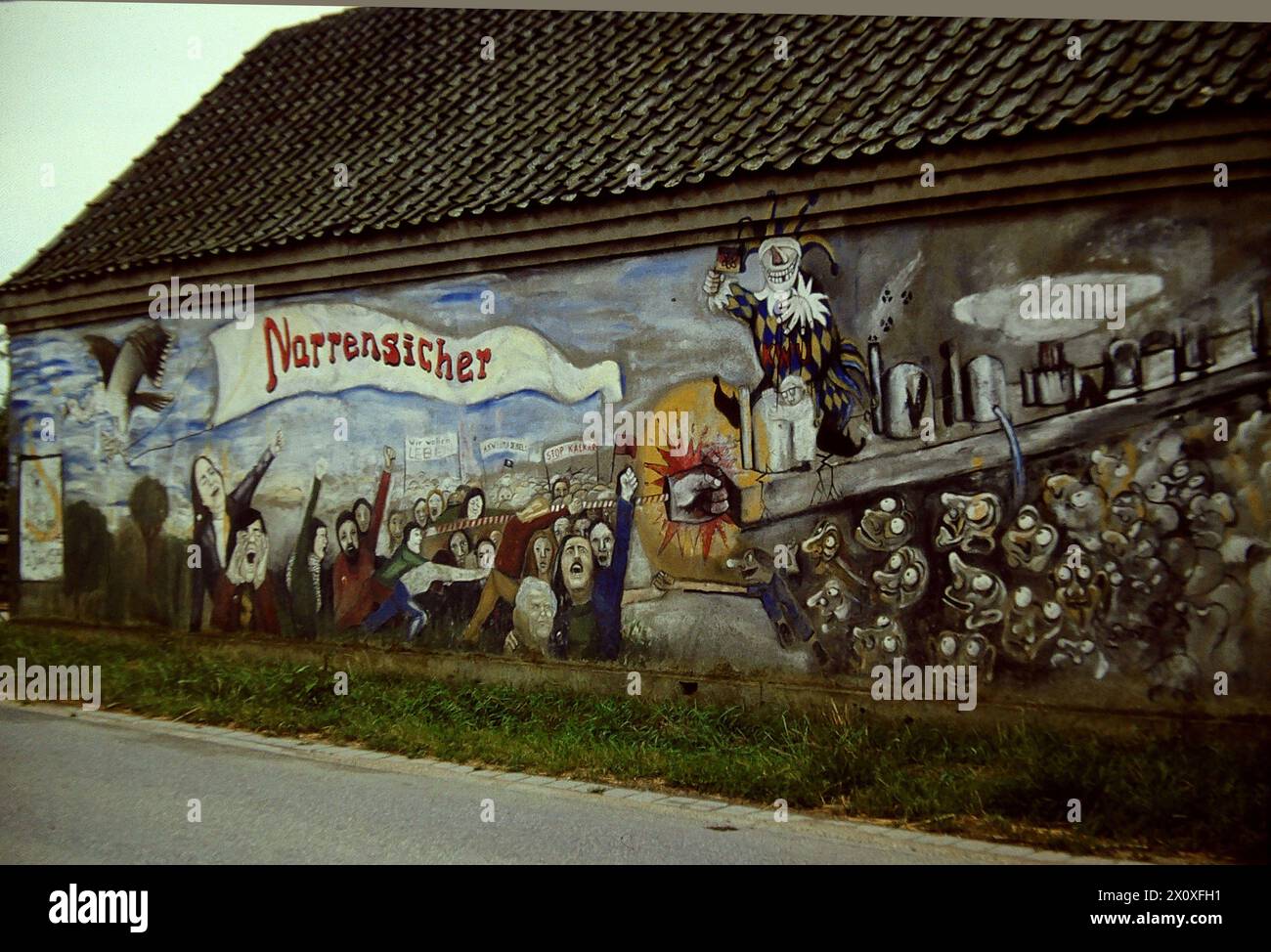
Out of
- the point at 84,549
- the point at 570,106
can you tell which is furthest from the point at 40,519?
the point at 570,106

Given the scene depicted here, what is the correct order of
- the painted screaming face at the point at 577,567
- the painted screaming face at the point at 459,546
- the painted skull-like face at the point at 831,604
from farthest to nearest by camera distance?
the painted screaming face at the point at 459,546, the painted screaming face at the point at 577,567, the painted skull-like face at the point at 831,604

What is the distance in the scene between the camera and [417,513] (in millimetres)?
12742

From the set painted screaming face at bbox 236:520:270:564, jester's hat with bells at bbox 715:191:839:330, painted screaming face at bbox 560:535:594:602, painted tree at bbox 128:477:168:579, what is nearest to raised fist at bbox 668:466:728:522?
painted screaming face at bbox 560:535:594:602

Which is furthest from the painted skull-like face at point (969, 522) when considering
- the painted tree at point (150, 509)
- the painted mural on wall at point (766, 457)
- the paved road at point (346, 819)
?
Answer: the painted tree at point (150, 509)

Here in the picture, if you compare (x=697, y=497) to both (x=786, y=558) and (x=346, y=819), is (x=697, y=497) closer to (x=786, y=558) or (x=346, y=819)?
(x=786, y=558)

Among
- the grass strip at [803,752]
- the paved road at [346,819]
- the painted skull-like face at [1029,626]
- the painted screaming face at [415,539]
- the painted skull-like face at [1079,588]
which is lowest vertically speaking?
the paved road at [346,819]

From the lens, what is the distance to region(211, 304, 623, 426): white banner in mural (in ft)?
39.3

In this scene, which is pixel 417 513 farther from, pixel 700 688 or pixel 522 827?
pixel 522 827

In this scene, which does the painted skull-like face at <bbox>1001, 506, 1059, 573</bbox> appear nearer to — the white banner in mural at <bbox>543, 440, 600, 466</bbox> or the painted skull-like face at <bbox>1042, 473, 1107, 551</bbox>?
the painted skull-like face at <bbox>1042, 473, 1107, 551</bbox>

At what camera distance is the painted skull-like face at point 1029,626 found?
934cm

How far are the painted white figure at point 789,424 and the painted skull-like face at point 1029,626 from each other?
2013 mm

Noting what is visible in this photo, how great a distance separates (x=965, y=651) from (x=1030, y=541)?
93cm

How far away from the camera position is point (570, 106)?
12.7 metres

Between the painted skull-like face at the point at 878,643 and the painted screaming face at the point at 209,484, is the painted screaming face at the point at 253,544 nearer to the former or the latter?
the painted screaming face at the point at 209,484
